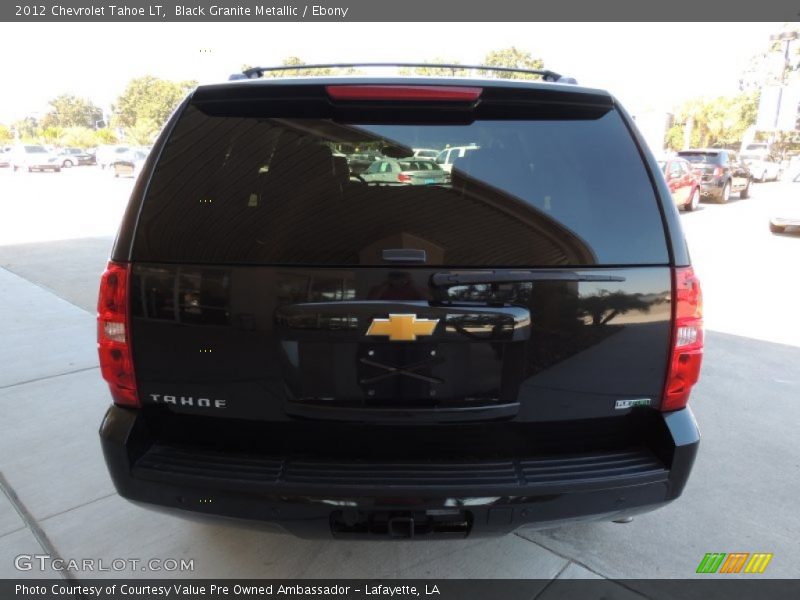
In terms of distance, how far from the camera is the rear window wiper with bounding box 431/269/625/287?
176 cm

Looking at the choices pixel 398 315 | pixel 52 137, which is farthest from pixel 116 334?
pixel 52 137

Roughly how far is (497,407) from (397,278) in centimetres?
56

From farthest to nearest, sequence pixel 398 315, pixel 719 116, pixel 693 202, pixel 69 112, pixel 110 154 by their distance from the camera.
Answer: pixel 69 112, pixel 719 116, pixel 110 154, pixel 693 202, pixel 398 315

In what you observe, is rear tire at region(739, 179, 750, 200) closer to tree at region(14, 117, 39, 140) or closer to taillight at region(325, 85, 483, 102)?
taillight at region(325, 85, 483, 102)

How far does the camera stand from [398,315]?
1.76 metres

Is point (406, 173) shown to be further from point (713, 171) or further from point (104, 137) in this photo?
point (104, 137)

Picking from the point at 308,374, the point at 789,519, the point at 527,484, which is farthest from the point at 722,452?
the point at 308,374

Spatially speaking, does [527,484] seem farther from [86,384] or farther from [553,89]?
[86,384]

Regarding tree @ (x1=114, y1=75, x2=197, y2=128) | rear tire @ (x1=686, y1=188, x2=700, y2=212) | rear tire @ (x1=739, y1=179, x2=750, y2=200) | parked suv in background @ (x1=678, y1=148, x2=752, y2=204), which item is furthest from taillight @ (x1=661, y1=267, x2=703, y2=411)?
tree @ (x1=114, y1=75, x2=197, y2=128)

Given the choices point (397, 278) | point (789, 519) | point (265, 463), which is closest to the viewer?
point (397, 278)

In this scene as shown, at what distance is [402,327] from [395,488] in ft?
1.74

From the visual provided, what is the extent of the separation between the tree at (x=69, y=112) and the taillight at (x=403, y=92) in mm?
123438

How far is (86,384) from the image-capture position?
444cm

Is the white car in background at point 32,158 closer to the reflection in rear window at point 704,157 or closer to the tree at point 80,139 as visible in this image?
the tree at point 80,139
